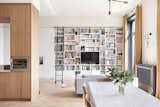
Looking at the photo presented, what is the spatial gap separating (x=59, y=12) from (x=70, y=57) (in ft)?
6.96

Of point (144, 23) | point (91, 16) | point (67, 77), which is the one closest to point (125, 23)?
point (91, 16)

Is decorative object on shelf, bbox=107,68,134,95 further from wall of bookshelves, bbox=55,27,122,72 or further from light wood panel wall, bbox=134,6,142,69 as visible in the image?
wall of bookshelves, bbox=55,27,122,72

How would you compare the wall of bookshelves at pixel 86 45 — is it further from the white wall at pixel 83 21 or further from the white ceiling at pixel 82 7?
the white ceiling at pixel 82 7

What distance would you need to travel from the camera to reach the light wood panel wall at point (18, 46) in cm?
629

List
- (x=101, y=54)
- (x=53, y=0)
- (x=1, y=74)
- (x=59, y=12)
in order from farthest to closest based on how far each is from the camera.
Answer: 1. (x=101, y=54)
2. (x=59, y=12)
3. (x=53, y=0)
4. (x=1, y=74)

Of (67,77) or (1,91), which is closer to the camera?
(1,91)

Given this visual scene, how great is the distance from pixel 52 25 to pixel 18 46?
180 inches

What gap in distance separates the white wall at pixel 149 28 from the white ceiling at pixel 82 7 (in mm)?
663

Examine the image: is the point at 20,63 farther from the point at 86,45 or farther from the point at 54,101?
the point at 86,45

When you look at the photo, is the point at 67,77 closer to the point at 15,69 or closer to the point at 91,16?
the point at 91,16

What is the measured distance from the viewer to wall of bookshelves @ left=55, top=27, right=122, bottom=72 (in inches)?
420

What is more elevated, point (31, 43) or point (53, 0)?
point (53, 0)

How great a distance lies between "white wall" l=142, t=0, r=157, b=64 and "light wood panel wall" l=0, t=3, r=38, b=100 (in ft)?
11.3

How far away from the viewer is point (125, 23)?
33.2ft
